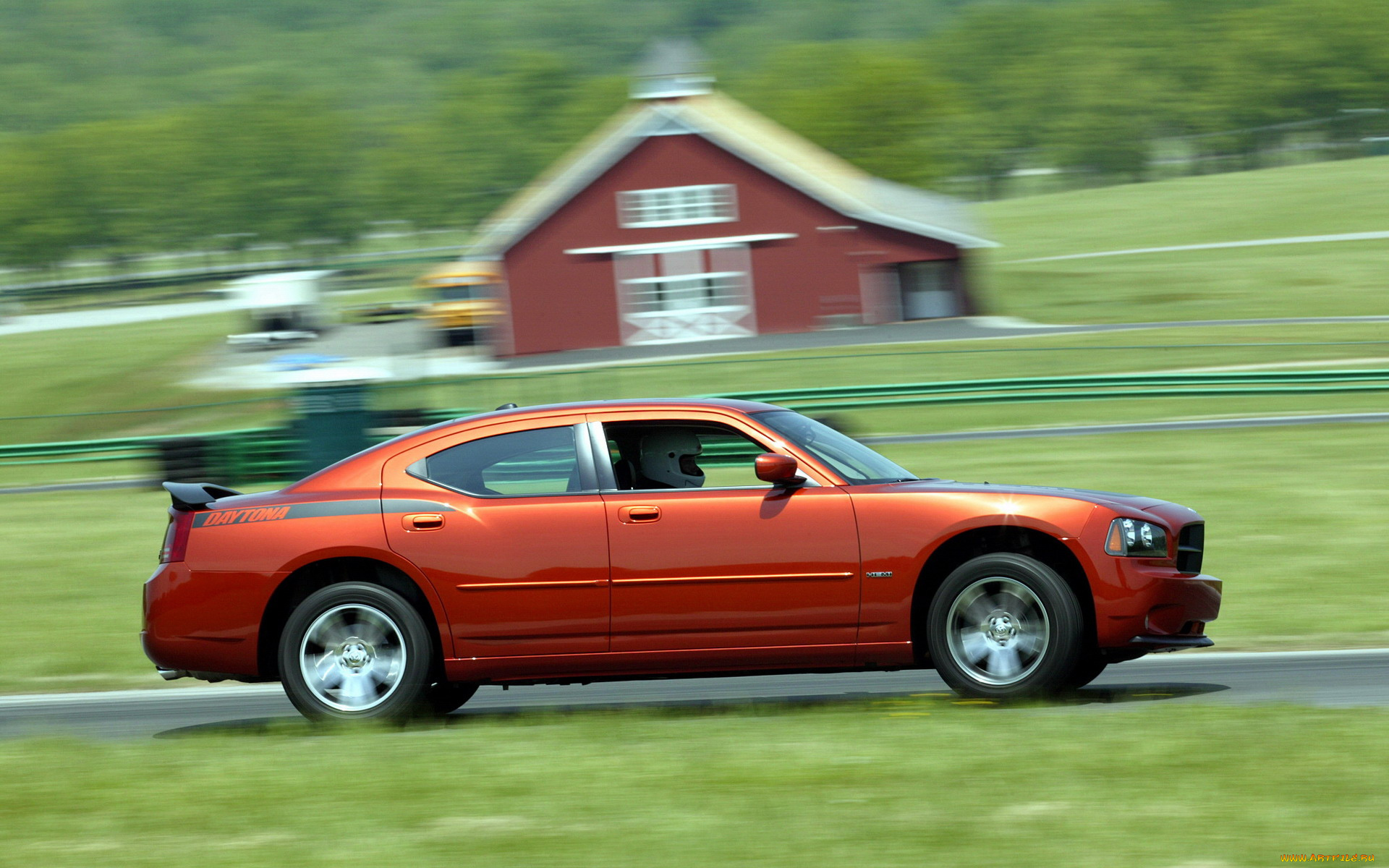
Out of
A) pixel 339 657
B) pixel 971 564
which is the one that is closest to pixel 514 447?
pixel 339 657

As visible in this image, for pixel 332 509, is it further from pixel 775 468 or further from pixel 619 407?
pixel 775 468

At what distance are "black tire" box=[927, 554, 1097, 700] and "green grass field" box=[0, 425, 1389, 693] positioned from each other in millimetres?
2754

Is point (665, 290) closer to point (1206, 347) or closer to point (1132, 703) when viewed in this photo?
point (1206, 347)

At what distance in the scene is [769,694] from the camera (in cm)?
790

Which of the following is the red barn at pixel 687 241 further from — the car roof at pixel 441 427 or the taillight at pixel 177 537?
the taillight at pixel 177 537

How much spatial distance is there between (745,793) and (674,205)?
39.7m

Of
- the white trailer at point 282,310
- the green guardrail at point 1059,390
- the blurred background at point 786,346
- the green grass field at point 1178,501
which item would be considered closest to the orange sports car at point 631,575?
the blurred background at point 786,346

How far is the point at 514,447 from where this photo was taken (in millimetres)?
7258

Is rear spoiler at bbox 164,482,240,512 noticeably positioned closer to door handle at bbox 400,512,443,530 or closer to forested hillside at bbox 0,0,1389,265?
door handle at bbox 400,512,443,530

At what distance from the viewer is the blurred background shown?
5137 mm

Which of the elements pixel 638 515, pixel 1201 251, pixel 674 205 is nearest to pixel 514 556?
pixel 638 515

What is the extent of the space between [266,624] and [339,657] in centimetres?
41

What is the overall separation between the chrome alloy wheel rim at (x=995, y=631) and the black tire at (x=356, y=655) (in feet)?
8.10

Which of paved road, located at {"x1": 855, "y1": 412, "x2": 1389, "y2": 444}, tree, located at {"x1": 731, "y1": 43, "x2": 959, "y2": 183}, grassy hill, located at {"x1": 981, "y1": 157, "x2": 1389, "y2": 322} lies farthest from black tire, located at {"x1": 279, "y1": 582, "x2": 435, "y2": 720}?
tree, located at {"x1": 731, "y1": 43, "x2": 959, "y2": 183}
